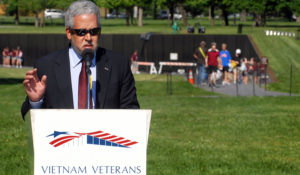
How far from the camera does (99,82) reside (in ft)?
14.4

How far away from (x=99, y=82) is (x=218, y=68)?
27.6 m

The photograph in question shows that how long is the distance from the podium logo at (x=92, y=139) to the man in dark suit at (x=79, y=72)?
465 mm

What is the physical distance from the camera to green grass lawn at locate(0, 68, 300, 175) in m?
9.30

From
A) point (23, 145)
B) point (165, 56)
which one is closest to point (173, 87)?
point (23, 145)

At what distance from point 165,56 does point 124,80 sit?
50932mm

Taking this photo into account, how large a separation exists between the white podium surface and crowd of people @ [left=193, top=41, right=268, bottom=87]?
85.9ft

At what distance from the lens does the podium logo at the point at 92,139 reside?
12.5ft

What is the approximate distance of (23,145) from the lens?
1120 centimetres

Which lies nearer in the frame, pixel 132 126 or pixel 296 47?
pixel 132 126

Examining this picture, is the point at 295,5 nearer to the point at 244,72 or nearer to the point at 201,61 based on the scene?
the point at 244,72

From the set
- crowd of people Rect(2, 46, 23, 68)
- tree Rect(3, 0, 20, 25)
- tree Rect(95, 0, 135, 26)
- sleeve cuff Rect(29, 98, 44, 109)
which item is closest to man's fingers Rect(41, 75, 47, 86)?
sleeve cuff Rect(29, 98, 44, 109)

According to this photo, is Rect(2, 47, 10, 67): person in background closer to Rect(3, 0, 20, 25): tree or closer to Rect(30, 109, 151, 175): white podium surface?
Rect(3, 0, 20, 25): tree

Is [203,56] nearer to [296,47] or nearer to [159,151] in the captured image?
[159,151]

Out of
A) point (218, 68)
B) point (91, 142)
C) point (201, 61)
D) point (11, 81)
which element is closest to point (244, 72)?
point (218, 68)
